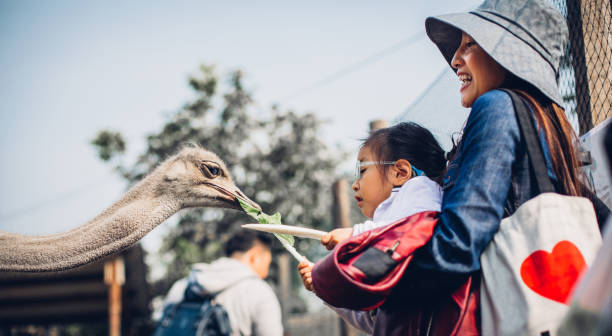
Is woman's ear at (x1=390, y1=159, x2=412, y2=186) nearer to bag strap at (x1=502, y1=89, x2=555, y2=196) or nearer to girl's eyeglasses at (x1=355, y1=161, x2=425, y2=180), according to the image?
girl's eyeglasses at (x1=355, y1=161, x2=425, y2=180)

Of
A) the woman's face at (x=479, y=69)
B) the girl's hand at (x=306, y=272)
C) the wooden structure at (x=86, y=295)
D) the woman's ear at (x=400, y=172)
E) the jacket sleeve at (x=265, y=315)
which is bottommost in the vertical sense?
the wooden structure at (x=86, y=295)

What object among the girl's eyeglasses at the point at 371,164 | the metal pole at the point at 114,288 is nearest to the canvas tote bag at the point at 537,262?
the girl's eyeglasses at the point at 371,164

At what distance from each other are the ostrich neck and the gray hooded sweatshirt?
3.89 feet

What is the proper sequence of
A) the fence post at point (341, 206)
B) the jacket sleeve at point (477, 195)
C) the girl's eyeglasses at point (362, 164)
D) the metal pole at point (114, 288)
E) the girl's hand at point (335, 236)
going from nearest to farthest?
the jacket sleeve at point (477, 195), the girl's hand at point (335, 236), the girl's eyeglasses at point (362, 164), the fence post at point (341, 206), the metal pole at point (114, 288)

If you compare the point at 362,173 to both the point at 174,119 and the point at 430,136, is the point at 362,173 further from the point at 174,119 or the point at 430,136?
the point at 174,119

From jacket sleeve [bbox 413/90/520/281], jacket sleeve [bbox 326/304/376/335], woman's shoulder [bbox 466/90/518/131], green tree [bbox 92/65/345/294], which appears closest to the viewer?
jacket sleeve [bbox 413/90/520/281]

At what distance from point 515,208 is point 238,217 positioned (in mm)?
14827

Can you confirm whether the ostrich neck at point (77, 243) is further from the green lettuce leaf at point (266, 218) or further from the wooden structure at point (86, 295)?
the wooden structure at point (86, 295)

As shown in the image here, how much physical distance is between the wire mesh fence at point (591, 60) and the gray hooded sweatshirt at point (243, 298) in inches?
91.3

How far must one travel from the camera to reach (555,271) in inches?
56.6

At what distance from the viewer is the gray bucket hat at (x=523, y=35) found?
1.87 m

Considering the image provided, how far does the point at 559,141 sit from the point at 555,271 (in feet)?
1.72

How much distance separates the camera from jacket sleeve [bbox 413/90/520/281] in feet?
5.08

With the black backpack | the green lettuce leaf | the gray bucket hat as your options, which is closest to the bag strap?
the gray bucket hat
